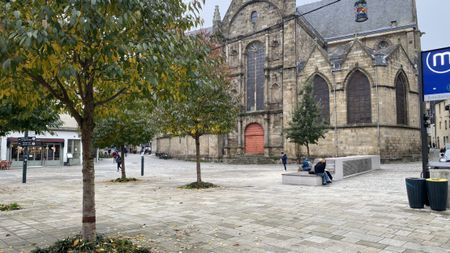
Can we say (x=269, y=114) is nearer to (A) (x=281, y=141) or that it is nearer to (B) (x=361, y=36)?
(A) (x=281, y=141)

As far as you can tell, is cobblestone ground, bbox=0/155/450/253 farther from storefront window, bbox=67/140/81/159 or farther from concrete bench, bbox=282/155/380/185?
storefront window, bbox=67/140/81/159

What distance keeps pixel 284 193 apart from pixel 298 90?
77.6 feet

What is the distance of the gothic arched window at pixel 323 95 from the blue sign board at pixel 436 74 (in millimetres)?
23240

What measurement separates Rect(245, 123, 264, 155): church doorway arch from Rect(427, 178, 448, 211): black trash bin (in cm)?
2940

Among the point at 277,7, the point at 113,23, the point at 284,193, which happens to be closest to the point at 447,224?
the point at 284,193

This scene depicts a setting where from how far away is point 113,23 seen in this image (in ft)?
13.3

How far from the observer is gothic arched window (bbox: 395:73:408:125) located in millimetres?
31969

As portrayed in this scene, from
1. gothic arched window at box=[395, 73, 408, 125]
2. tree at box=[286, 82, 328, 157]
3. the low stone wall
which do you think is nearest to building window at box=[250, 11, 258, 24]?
tree at box=[286, 82, 328, 157]

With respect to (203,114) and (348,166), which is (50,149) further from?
(348,166)

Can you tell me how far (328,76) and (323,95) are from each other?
6.23ft

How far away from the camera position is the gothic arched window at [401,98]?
31969 millimetres

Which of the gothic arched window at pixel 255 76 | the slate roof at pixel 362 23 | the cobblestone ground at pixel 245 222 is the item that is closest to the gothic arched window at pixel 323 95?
the gothic arched window at pixel 255 76

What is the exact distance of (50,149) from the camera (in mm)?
36969

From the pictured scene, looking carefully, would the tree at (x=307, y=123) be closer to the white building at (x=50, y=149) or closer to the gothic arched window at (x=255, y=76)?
the gothic arched window at (x=255, y=76)
